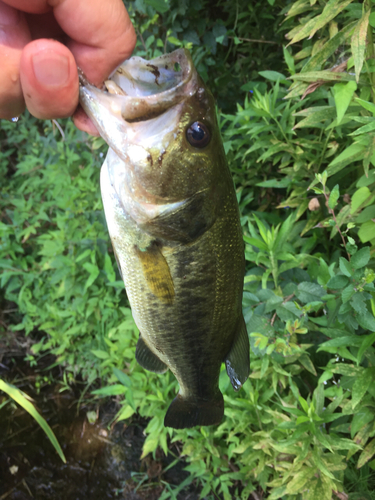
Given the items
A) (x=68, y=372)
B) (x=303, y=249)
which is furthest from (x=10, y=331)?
(x=303, y=249)

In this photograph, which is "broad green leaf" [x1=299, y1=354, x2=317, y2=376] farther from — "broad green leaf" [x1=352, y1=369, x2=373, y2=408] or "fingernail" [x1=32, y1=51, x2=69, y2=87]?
"fingernail" [x1=32, y1=51, x2=69, y2=87]

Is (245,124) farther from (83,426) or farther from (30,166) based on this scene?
(83,426)

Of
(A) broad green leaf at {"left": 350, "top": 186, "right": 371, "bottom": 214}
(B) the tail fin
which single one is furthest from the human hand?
(B) the tail fin

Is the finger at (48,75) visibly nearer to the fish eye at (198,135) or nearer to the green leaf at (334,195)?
the fish eye at (198,135)

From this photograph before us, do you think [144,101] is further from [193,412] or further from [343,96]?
[193,412]

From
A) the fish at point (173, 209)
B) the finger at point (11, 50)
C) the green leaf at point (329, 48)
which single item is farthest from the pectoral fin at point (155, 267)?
the green leaf at point (329, 48)
